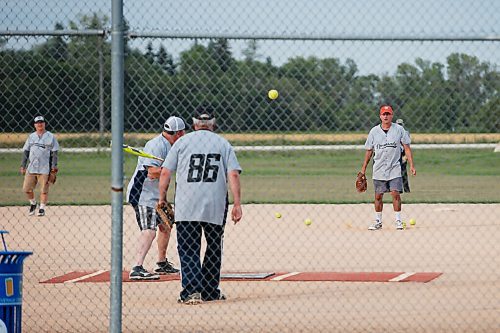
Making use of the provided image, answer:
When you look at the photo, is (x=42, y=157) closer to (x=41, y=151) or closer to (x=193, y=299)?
(x=41, y=151)

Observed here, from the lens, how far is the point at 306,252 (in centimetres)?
A: 1488

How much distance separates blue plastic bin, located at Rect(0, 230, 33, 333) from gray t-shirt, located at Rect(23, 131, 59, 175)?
12.4 metres

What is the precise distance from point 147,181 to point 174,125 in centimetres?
73

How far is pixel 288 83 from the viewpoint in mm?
8867

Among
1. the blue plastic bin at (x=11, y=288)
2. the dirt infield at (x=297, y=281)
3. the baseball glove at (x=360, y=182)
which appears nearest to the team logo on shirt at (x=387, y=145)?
the baseball glove at (x=360, y=182)

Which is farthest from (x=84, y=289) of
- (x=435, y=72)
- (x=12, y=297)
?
(x=435, y=72)

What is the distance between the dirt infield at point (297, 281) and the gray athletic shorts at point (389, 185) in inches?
26.5

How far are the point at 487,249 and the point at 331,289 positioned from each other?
4.22 meters

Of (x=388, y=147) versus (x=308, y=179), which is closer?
(x=388, y=147)

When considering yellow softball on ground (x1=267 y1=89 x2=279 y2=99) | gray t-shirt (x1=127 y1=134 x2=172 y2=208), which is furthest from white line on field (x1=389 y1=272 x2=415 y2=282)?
yellow softball on ground (x1=267 y1=89 x2=279 y2=99)

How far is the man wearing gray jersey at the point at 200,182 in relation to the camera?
10172 millimetres

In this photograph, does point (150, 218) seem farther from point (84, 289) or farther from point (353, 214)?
point (353, 214)

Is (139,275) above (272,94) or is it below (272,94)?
below

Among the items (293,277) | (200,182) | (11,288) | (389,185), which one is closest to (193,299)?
(200,182)
